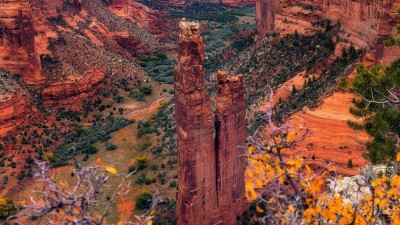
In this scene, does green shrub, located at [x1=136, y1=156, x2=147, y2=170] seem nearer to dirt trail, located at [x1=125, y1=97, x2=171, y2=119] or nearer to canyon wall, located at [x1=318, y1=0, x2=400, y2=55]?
dirt trail, located at [x1=125, y1=97, x2=171, y2=119]

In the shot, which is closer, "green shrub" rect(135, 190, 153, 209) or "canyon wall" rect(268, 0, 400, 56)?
"canyon wall" rect(268, 0, 400, 56)

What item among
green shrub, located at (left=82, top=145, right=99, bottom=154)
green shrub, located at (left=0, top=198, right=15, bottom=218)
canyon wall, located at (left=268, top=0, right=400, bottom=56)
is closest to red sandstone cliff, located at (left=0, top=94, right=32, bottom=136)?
green shrub, located at (left=82, top=145, right=99, bottom=154)

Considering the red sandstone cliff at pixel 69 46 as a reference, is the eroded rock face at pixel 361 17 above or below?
above

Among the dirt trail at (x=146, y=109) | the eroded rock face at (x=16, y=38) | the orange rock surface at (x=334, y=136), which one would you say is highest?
the eroded rock face at (x=16, y=38)

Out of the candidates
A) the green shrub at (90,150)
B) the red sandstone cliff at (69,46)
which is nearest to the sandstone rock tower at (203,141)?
the green shrub at (90,150)

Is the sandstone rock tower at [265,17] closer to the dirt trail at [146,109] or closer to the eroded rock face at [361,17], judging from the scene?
the eroded rock face at [361,17]

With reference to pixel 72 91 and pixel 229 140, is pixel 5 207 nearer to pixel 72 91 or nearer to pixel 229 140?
pixel 229 140

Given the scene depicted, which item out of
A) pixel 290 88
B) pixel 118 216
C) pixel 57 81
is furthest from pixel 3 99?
pixel 290 88
